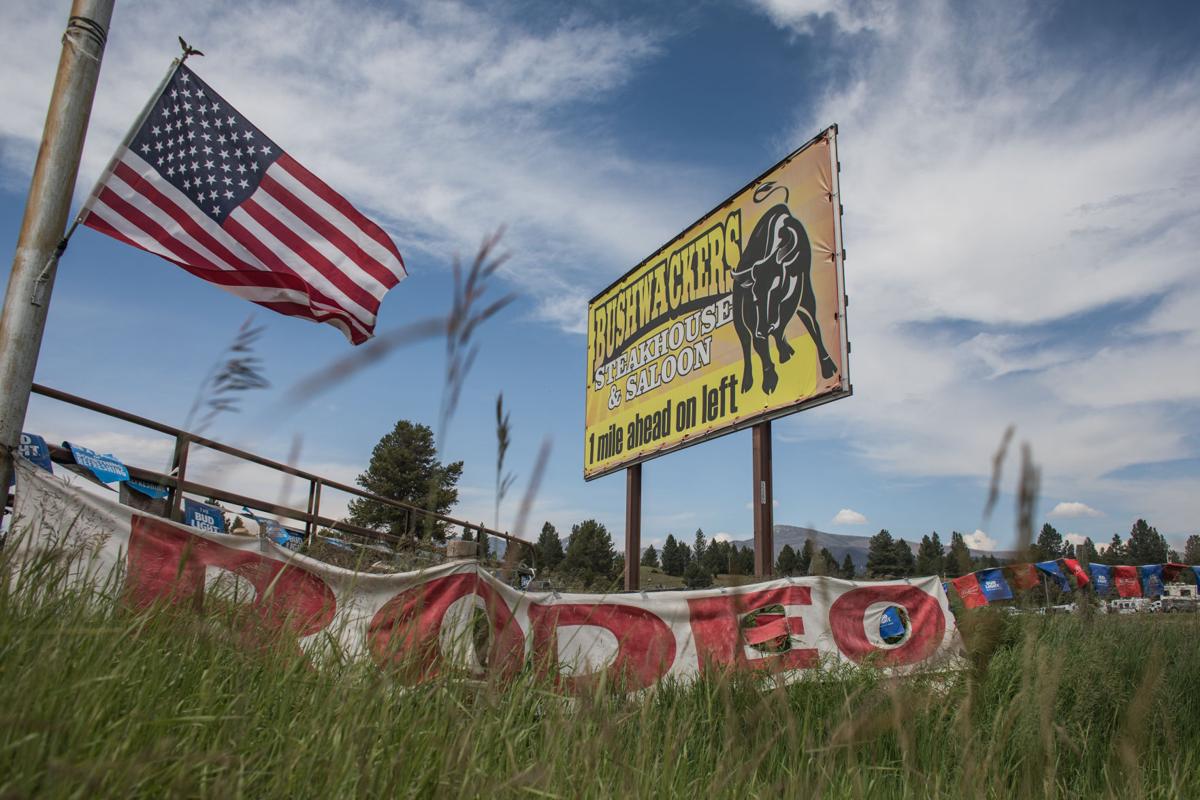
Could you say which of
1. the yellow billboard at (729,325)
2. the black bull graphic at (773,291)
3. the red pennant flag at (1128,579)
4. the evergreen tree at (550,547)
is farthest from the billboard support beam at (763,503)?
the red pennant flag at (1128,579)

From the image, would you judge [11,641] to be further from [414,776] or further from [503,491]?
[503,491]

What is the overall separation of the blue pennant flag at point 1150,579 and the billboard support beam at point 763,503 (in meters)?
16.3

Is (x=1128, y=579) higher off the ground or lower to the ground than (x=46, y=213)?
A: lower

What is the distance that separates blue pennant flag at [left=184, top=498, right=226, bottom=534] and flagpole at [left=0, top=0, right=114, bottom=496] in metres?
5.33

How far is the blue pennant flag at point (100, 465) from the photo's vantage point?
708 centimetres

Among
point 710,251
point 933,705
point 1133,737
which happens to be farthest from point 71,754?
point 710,251

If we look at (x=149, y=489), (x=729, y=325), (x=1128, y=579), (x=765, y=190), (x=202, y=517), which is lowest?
(x=1128, y=579)

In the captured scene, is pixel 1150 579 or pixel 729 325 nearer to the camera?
pixel 729 325

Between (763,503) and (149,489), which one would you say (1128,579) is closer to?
(763,503)

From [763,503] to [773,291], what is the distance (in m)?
2.49

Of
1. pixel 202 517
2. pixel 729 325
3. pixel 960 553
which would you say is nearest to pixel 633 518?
pixel 729 325

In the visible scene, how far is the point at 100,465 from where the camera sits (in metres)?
7.31

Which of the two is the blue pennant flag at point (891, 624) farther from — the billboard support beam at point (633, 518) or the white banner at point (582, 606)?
the billboard support beam at point (633, 518)

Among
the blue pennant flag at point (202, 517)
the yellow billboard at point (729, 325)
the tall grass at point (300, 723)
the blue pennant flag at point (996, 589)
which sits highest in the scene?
the yellow billboard at point (729, 325)
